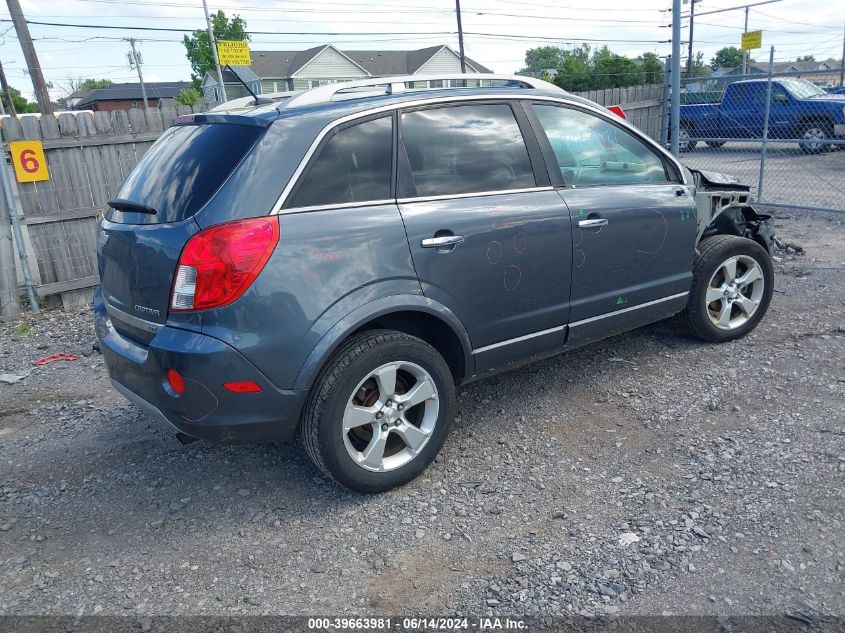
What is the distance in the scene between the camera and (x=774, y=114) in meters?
16.7

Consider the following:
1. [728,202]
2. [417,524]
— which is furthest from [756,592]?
[728,202]

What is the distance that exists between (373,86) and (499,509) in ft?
7.41

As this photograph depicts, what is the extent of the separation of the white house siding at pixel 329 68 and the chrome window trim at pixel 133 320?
49.5 meters

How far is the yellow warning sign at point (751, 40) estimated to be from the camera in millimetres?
14594

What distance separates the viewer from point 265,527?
10.6ft

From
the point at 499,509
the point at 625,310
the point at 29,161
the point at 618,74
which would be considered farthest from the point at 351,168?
the point at 618,74

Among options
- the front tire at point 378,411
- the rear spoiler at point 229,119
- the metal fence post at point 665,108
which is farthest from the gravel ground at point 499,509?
the metal fence post at point 665,108

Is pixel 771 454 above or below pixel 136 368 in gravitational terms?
below

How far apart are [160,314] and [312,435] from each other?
0.86 meters

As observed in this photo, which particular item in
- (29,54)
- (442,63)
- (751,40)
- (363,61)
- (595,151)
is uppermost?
(363,61)

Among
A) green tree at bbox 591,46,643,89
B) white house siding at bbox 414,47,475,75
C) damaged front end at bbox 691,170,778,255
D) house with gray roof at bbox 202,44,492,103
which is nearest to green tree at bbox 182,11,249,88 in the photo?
house with gray roof at bbox 202,44,492,103

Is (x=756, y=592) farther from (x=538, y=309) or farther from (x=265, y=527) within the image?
(x=265, y=527)

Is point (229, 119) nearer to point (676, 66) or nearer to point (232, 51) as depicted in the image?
point (676, 66)

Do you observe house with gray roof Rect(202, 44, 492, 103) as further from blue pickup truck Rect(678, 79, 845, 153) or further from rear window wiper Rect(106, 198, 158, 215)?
rear window wiper Rect(106, 198, 158, 215)
